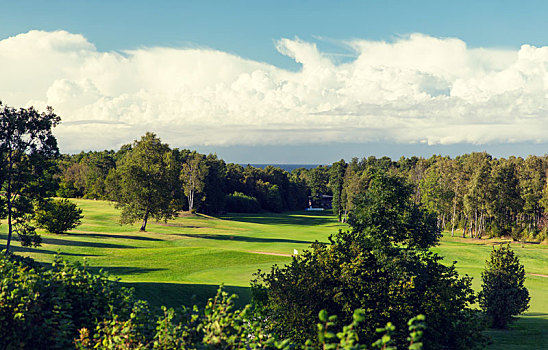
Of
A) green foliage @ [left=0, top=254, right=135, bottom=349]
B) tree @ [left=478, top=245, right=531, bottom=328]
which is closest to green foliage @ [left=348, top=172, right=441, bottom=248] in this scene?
tree @ [left=478, top=245, right=531, bottom=328]

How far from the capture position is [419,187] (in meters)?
107

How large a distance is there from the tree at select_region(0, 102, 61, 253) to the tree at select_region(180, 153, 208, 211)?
7385cm

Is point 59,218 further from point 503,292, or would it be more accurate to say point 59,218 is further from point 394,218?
point 503,292

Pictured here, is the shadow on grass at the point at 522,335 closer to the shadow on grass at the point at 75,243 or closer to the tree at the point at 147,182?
the shadow on grass at the point at 75,243

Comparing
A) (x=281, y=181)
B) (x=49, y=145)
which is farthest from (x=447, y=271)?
(x=281, y=181)

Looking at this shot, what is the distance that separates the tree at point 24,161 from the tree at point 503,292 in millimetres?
28282

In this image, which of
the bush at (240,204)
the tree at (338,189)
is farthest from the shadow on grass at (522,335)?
the bush at (240,204)

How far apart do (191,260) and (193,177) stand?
220 feet

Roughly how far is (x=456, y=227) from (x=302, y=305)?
107 meters

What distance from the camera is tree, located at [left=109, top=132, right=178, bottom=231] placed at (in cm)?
6247

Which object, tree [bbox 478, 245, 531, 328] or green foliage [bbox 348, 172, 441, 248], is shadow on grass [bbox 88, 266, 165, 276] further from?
tree [bbox 478, 245, 531, 328]

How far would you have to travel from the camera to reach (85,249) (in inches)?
1699

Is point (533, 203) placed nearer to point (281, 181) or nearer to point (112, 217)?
point (112, 217)

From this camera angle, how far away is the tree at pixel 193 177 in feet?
352
